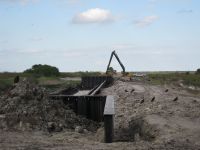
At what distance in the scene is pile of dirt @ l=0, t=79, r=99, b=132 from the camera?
1708 cm

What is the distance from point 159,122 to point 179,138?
2731 millimetres

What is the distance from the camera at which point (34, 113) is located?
1777 centimetres

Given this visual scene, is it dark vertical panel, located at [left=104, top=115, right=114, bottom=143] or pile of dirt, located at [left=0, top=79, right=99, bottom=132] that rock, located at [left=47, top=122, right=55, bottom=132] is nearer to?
pile of dirt, located at [left=0, top=79, right=99, bottom=132]

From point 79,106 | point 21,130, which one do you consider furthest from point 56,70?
point 21,130

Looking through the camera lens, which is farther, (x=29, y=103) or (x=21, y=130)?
(x=29, y=103)

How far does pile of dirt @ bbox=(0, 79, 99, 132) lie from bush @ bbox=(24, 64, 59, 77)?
65.2 m

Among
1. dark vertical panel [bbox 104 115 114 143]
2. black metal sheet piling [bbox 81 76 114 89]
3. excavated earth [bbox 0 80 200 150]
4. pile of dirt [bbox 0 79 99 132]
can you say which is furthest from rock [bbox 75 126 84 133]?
black metal sheet piling [bbox 81 76 114 89]

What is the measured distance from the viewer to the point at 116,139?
15867mm

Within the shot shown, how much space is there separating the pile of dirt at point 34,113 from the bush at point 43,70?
65.2 metres

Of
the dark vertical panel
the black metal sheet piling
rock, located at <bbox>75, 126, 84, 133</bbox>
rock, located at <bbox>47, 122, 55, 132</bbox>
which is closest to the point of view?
the dark vertical panel

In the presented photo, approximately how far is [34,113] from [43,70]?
70.1 meters

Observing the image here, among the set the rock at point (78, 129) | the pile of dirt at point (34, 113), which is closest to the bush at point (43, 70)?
the pile of dirt at point (34, 113)

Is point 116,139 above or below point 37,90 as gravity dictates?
below

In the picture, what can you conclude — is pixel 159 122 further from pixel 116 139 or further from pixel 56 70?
pixel 56 70
